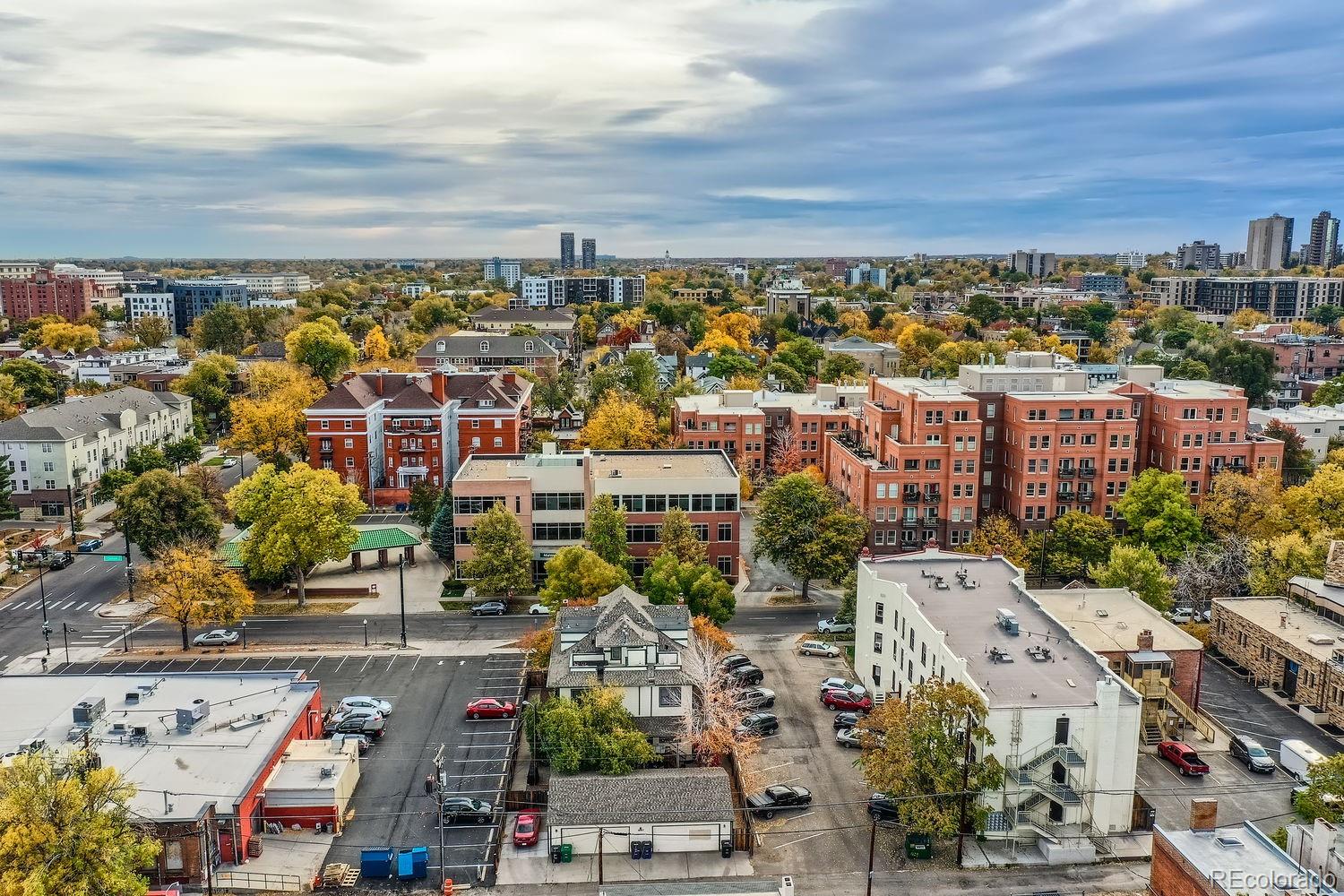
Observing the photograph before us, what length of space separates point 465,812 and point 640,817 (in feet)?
25.7

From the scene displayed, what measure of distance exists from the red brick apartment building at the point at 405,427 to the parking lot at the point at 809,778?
46.7 metres

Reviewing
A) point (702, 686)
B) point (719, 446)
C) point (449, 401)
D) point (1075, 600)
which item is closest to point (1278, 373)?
point (719, 446)

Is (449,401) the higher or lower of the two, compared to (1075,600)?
higher

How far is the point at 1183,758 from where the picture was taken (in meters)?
44.7

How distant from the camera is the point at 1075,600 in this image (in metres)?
55.9

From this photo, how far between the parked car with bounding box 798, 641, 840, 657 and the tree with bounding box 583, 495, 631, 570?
44.5ft

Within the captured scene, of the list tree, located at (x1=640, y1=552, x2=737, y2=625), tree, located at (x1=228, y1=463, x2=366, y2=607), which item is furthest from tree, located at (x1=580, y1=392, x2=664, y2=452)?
tree, located at (x1=640, y1=552, x2=737, y2=625)

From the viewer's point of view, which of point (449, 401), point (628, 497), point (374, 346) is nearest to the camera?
point (628, 497)

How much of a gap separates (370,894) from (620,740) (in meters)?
11.6

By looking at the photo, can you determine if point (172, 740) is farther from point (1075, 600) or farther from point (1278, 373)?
point (1278, 373)

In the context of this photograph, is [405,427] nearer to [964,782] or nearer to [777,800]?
[777,800]

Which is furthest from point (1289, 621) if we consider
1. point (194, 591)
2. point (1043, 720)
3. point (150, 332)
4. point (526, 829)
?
point (150, 332)

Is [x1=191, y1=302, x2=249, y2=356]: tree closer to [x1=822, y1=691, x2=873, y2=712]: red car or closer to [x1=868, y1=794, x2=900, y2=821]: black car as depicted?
[x1=822, y1=691, x2=873, y2=712]: red car

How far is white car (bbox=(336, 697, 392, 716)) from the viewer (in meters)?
49.8
